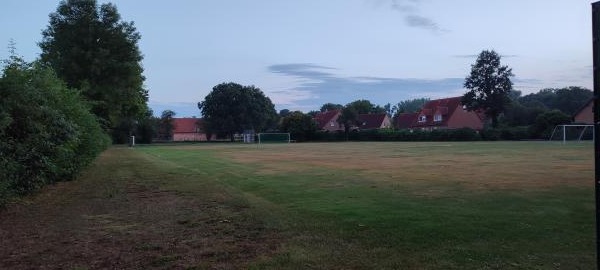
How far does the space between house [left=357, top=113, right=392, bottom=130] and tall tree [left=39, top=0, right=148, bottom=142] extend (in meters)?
84.2

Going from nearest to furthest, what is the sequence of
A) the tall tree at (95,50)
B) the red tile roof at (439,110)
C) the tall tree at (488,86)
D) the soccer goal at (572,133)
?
1. the tall tree at (95,50)
2. the soccer goal at (572,133)
3. the tall tree at (488,86)
4. the red tile roof at (439,110)

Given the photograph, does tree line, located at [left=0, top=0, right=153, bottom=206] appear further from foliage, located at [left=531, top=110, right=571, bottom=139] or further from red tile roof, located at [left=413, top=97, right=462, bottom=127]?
red tile roof, located at [left=413, top=97, right=462, bottom=127]

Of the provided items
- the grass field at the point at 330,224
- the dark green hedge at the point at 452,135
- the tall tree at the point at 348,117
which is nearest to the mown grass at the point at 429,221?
the grass field at the point at 330,224

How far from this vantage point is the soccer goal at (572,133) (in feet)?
201

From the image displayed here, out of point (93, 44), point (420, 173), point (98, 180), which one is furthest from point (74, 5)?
point (420, 173)

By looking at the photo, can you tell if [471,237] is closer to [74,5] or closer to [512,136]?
[74,5]

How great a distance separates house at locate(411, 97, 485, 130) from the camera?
10175cm

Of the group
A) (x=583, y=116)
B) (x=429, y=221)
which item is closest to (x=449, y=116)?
(x=583, y=116)

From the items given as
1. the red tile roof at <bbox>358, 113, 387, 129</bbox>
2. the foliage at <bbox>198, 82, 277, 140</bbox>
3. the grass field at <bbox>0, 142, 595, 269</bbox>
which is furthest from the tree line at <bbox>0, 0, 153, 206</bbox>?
the red tile roof at <bbox>358, 113, 387, 129</bbox>

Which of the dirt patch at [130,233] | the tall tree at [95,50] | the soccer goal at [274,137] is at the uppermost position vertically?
the tall tree at [95,50]

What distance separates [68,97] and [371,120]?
359ft

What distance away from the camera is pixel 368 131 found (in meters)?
91.2

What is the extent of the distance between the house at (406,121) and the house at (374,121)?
2521mm

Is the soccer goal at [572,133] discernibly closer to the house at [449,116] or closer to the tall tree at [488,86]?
the tall tree at [488,86]
